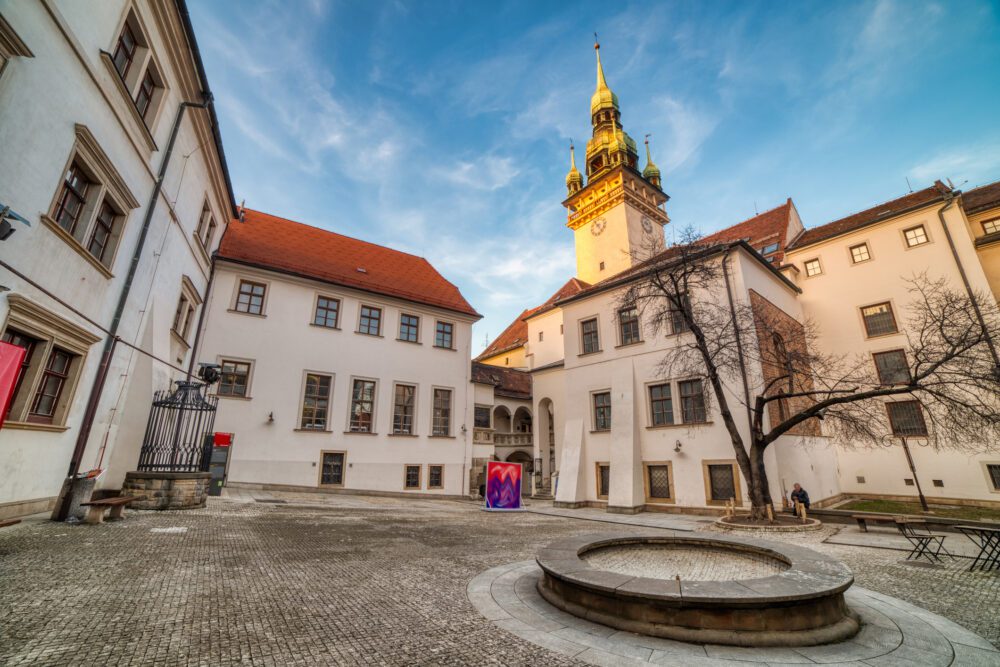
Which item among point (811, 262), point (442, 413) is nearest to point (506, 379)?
point (442, 413)

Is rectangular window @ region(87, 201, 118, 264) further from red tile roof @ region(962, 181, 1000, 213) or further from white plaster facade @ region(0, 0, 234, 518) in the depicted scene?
red tile roof @ region(962, 181, 1000, 213)

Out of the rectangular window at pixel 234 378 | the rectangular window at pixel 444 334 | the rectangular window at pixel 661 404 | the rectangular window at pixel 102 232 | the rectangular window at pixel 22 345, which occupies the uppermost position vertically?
the rectangular window at pixel 444 334

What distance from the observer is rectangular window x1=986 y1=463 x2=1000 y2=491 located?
1653 centimetres

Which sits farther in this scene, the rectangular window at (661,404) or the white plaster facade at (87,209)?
the rectangular window at (661,404)

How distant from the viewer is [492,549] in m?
8.15

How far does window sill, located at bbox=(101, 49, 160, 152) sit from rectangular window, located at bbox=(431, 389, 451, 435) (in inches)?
609

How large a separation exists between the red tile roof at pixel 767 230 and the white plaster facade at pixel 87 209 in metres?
24.6

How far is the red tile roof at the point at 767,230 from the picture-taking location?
25.2 metres

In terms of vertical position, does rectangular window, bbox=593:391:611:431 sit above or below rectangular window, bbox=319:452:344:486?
above

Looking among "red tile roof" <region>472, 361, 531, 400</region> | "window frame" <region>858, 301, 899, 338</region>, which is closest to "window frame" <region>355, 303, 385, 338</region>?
"red tile roof" <region>472, 361, 531, 400</region>

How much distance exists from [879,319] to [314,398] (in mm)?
26909

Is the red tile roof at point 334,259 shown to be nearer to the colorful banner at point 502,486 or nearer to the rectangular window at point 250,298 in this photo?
the rectangular window at point 250,298

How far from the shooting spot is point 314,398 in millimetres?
19312

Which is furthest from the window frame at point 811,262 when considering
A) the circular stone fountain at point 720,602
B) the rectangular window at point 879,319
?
the circular stone fountain at point 720,602
